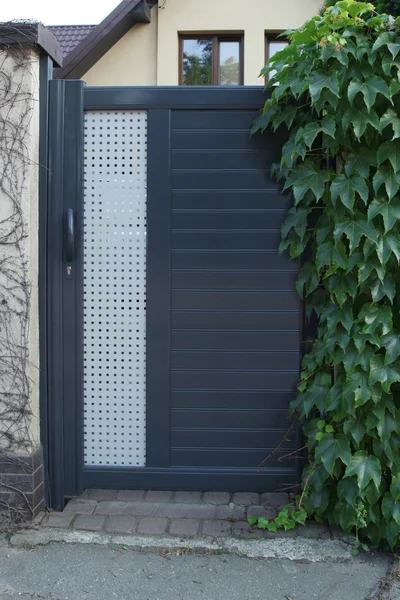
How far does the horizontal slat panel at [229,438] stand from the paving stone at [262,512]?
335 mm

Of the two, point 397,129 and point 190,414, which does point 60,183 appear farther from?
point 397,129

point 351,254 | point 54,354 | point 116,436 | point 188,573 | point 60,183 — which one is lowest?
point 188,573

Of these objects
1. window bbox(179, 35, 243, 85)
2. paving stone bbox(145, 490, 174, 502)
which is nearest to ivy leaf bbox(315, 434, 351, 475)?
paving stone bbox(145, 490, 174, 502)

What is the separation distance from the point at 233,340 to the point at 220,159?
1022 mm

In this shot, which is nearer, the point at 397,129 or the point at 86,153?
the point at 397,129

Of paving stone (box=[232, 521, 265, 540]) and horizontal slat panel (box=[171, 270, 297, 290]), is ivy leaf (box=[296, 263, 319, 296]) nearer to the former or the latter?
horizontal slat panel (box=[171, 270, 297, 290])

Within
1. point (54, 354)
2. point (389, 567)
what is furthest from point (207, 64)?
point (389, 567)

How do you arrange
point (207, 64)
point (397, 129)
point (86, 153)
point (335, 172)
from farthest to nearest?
1. point (207, 64)
2. point (86, 153)
3. point (335, 172)
4. point (397, 129)

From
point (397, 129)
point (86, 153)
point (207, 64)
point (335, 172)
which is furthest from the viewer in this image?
point (207, 64)

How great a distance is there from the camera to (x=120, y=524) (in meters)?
3.34

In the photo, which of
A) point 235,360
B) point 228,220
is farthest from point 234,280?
point 235,360

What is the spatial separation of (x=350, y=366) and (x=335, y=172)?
41.1 inches

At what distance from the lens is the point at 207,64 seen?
33.1 feet

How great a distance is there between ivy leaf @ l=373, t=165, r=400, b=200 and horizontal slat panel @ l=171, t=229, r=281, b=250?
2.38ft
